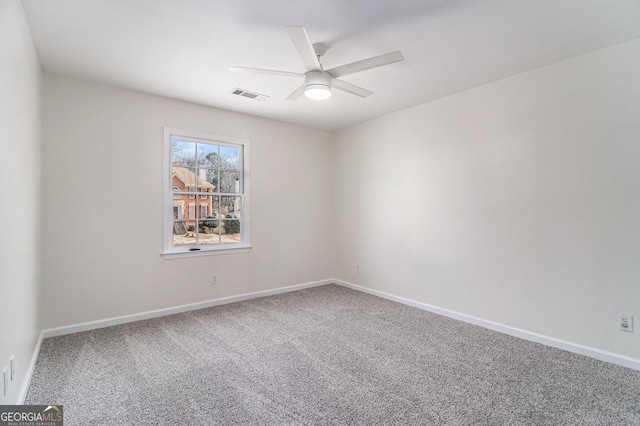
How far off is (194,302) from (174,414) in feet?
7.10

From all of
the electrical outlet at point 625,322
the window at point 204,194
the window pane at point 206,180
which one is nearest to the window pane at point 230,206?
the window at point 204,194

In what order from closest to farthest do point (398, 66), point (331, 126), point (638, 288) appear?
point (638, 288)
point (398, 66)
point (331, 126)

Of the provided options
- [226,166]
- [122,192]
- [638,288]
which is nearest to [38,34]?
[122,192]

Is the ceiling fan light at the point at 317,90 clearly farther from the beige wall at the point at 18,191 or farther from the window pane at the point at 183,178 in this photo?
the window pane at the point at 183,178

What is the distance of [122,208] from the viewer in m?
3.48

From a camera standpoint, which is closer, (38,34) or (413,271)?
(38,34)

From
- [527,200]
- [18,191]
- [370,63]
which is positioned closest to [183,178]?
[18,191]

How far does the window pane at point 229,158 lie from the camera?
4.33 m

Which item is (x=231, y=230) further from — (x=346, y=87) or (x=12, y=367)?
(x=12, y=367)

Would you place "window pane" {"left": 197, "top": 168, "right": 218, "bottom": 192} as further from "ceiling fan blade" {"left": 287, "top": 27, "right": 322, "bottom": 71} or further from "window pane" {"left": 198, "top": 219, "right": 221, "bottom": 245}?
"ceiling fan blade" {"left": 287, "top": 27, "right": 322, "bottom": 71}

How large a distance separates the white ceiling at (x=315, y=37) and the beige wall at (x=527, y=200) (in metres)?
0.34

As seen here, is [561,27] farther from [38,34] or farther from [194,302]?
[194,302]

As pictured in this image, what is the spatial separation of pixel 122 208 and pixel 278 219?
205 cm

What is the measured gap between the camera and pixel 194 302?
3.96m
